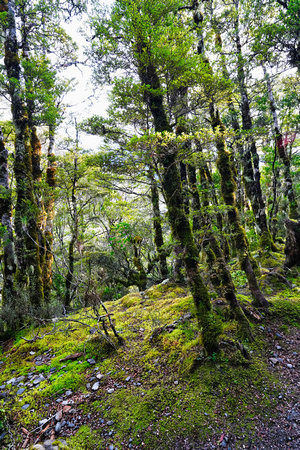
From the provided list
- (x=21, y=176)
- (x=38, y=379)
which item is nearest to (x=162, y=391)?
(x=38, y=379)

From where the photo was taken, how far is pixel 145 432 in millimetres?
2818

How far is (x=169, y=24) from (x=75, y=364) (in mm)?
8159

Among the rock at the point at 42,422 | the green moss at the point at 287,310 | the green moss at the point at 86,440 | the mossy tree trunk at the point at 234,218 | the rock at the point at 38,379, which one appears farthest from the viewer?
the mossy tree trunk at the point at 234,218

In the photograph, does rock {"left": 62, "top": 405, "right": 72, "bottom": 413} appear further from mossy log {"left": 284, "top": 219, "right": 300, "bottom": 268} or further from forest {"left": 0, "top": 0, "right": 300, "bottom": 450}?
mossy log {"left": 284, "top": 219, "right": 300, "bottom": 268}

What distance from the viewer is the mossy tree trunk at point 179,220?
12.1 feet

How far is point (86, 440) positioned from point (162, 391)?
4.11ft

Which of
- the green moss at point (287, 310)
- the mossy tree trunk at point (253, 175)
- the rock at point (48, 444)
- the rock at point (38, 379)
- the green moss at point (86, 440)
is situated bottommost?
the rock at point (38, 379)

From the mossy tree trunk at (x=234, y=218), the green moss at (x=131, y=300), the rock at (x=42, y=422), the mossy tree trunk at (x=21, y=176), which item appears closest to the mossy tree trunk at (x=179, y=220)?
the mossy tree trunk at (x=234, y=218)

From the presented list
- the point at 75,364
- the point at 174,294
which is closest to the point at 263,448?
the point at 75,364

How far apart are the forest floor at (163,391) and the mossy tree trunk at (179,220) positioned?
52 centimetres

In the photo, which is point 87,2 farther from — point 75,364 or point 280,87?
point 75,364

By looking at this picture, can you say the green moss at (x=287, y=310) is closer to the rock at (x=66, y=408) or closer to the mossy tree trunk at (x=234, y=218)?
the mossy tree trunk at (x=234, y=218)

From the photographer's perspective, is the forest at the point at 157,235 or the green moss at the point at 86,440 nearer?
the green moss at the point at 86,440

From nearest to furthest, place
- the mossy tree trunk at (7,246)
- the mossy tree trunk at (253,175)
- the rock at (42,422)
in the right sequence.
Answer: the rock at (42,422)
the mossy tree trunk at (7,246)
the mossy tree trunk at (253,175)
